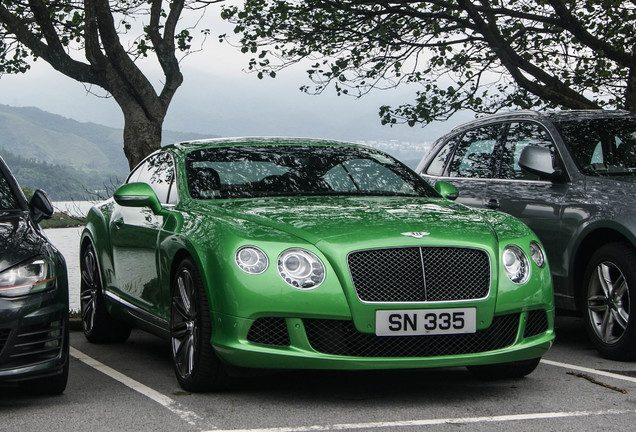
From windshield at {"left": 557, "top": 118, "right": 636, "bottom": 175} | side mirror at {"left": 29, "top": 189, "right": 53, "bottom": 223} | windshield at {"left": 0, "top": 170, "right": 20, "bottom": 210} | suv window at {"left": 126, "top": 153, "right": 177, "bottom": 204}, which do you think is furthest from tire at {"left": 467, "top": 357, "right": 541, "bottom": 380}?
Result: windshield at {"left": 0, "top": 170, "right": 20, "bottom": 210}

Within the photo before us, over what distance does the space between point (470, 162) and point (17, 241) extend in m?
4.66

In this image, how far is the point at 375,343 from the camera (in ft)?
17.3

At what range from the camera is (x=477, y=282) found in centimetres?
546

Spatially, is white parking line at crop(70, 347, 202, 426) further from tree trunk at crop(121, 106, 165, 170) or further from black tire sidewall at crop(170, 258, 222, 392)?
tree trunk at crop(121, 106, 165, 170)

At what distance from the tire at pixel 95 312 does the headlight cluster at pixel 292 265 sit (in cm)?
317

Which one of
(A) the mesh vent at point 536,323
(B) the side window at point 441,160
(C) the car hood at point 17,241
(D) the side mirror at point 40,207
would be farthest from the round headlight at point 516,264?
(B) the side window at point 441,160

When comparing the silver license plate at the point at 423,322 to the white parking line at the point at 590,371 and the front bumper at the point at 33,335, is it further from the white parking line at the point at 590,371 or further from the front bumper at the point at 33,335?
the front bumper at the point at 33,335

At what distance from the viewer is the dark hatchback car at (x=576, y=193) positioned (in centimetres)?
699

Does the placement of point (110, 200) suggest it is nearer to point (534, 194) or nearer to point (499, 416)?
point (534, 194)

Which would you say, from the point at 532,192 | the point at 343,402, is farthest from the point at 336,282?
the point at 532,192

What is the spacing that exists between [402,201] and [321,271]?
1.28 metres

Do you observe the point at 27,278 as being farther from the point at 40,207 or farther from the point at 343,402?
the point at 343,402

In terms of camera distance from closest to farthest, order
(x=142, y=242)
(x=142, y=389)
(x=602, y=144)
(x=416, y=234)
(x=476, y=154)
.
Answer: (x=416, y=234) → (x=142, y=389) → (x=142, y=242) → (x=602, y=144) → (x=476, y=154)

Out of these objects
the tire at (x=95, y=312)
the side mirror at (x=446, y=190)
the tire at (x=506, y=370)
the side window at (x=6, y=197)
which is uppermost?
the side mirror at (x=446, y=190)
